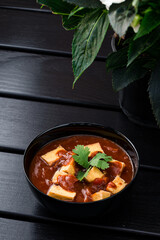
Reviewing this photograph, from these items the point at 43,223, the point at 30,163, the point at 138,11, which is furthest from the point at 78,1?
the point at 43,223

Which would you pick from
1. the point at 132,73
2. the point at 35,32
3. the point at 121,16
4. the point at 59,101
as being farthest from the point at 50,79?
the point at 121,16

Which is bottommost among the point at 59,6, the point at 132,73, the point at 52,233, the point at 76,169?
the point at 52,233

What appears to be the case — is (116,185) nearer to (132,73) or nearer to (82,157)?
(82,157)

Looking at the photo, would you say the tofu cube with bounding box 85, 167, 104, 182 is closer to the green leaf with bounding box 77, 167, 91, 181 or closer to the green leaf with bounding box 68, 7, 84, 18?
the green leaf with bounding box 77, 167, 91, 181

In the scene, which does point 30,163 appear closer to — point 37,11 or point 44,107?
point 44,107

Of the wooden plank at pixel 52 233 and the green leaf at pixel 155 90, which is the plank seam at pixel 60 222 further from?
the green leaf at pixel 155 90

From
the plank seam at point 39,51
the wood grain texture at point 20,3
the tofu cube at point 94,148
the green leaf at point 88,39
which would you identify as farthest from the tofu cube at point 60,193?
the wood grain texture at point 20,3

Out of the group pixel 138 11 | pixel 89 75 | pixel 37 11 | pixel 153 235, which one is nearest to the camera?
pixel 138 11
